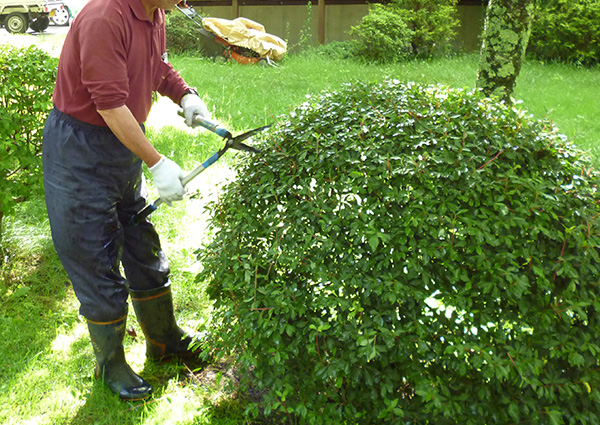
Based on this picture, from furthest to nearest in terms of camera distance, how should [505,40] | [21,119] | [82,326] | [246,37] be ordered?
1. [246,37]
2. [505,40]
3. [21,119]
4. [82,326]

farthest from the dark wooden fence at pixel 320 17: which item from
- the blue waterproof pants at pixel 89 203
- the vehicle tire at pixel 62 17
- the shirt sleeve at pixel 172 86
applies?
the blue waterproof pants at pixel 89 203

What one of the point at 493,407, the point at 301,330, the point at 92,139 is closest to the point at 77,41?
the point at 92,139

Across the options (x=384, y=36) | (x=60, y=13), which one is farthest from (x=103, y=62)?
(x=60, y=13)

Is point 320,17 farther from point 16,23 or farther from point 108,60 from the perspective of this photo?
point 108,60

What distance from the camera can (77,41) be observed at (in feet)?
8.01

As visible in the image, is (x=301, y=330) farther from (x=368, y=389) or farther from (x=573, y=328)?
(x=573, y=328)

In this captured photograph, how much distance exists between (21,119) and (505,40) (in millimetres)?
3707

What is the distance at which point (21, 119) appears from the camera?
3.88 meters

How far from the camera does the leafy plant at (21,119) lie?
3754mm

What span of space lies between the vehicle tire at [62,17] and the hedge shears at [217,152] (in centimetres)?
2024

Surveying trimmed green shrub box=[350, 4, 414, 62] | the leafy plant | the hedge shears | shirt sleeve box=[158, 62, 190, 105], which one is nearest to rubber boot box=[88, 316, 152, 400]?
the hedge shears

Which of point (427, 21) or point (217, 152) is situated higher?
point (217, 152)

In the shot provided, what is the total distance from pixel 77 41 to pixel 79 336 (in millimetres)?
1942

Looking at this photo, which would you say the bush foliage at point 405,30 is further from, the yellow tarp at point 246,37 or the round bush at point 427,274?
the round bush at point 427,274
